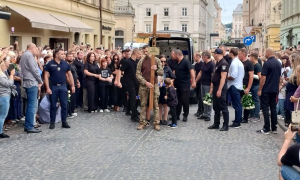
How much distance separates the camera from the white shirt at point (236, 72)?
503 inches

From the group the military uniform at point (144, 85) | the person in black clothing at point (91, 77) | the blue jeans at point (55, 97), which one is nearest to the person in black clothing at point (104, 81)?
the person in black clothing at point (91, 77)

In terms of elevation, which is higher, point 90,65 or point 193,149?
point 90,65

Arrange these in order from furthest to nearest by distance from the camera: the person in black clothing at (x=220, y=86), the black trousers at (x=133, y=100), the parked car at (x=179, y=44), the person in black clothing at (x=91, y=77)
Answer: the parked car at (x=179, y=44), the person in black clothing at (x=91, y=77), the black trousers at (x=133, y=100), the person in black clothing at (x=220, y=86)

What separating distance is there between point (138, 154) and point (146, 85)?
10.7ft

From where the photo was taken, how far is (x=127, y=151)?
32.4ft

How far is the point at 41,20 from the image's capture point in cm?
2334

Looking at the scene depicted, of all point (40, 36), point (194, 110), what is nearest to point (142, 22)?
point (40, 36)

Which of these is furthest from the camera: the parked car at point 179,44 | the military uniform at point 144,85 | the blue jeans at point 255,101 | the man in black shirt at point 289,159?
the parked car at point 179,44

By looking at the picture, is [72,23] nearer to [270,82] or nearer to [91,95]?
[91,95]

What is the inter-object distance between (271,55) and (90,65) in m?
5.86

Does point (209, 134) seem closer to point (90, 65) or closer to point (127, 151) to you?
point (127, 151)

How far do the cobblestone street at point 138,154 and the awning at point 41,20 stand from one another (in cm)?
1017

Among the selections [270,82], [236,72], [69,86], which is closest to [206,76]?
[236,72]

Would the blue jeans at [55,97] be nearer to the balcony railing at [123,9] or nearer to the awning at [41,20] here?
the awning at [41,20]
